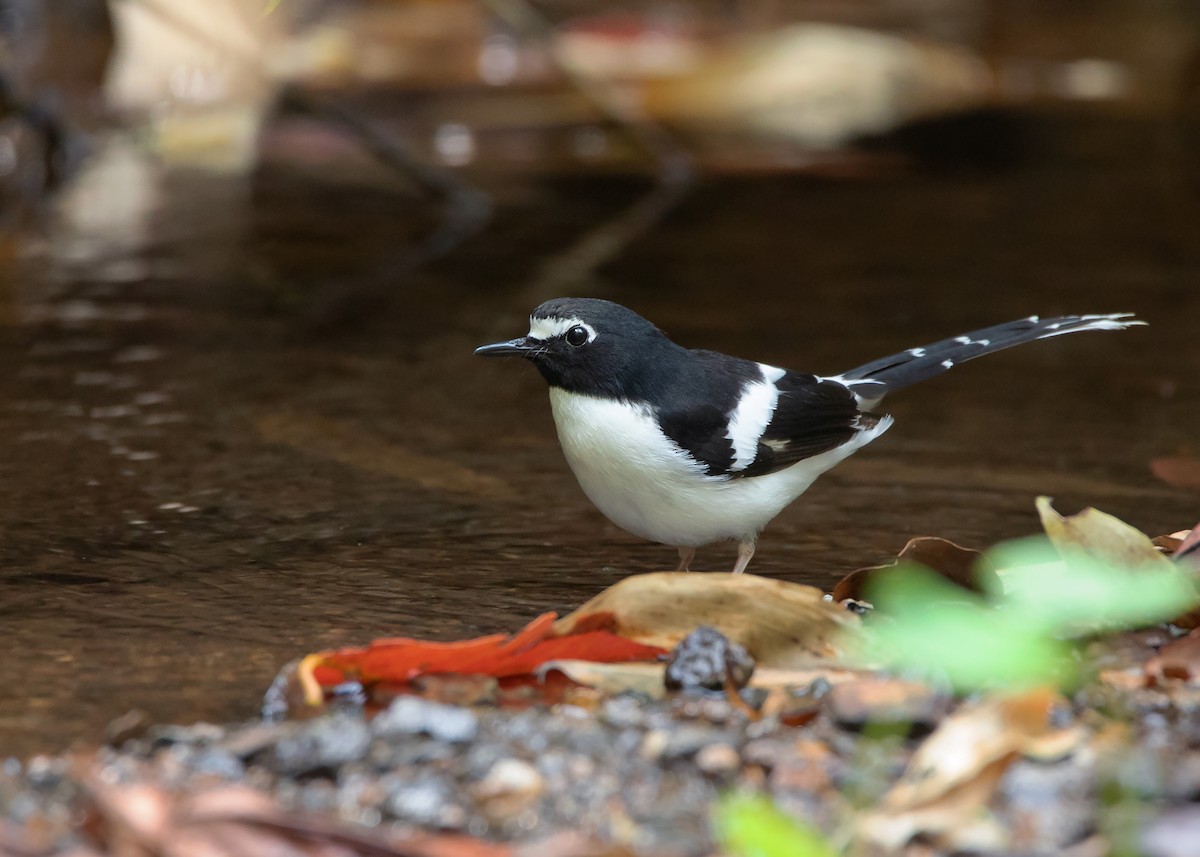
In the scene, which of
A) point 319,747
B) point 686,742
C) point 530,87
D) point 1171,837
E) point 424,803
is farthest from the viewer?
point 530,87

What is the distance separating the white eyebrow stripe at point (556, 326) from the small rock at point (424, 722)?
1619mm

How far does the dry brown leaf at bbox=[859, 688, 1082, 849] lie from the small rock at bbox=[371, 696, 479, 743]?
0.74 m

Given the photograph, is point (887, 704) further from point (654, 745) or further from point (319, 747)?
point (319, 747)

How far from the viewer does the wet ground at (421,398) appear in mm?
3910

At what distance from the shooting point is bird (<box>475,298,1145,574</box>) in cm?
423

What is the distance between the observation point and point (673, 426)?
426cm

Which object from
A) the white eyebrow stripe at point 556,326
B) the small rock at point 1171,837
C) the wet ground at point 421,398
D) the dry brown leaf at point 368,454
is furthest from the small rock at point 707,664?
the dry brown leaf at point 368,454

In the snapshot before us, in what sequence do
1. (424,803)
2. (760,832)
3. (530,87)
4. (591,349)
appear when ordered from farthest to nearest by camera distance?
1. (530,87)
2. (591,349)
3. (424,803)
4. (760,832)

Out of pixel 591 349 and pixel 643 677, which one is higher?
pixel 591 349

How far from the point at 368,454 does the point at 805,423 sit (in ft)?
4.99

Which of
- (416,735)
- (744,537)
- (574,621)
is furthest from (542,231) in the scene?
(416,735)

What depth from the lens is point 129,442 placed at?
5.21 metres

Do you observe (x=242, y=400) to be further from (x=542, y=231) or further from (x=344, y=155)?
(x=344, y=155)

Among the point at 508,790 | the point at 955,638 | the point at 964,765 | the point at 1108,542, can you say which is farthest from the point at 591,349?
the point at 955,638
